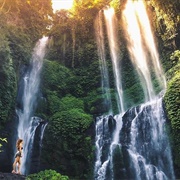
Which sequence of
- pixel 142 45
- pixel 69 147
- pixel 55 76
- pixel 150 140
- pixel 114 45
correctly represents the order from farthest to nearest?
pixel 114 45, pixel 142 45, pixel 55 76, pixel 69 147, pixel 150 140

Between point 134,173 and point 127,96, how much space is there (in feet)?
27.1

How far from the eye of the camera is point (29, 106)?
719 inches

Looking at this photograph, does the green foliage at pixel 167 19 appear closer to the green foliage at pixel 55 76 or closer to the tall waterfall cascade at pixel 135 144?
the tall waterfall cascade at pixel 135 144

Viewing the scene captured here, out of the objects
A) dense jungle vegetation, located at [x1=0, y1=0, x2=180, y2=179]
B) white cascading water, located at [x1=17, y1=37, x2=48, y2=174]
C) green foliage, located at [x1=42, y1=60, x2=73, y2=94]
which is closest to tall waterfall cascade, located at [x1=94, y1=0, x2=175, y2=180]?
dense jungle vegetation, located at [x1=0, y1=0, x2=180, y2=179]

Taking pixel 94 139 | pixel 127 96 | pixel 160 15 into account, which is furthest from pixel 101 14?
pixel 94 139

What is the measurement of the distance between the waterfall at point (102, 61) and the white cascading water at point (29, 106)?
539 centimetres

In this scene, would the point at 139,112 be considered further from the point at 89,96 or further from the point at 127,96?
the point at 89,96

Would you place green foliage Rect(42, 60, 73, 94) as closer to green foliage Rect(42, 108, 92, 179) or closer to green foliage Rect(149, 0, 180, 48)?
green foliage Rect(42, 108, 92, 179)

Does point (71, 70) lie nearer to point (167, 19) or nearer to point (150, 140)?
point (167, 19)

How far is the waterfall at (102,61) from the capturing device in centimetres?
2045

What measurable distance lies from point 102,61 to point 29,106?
27.8 ft

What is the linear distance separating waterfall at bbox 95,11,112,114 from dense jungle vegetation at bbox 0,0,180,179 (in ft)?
1.27

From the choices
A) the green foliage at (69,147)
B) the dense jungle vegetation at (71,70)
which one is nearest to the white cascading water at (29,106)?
the dense jungle vegetation at (71,70)

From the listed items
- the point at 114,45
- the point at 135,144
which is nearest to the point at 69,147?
the point at 135,144
